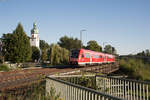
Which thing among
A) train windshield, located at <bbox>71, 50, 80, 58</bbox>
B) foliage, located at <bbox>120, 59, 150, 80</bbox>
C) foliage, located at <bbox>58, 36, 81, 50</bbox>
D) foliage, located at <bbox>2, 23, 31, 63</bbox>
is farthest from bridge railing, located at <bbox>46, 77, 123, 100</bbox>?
foliage, located at <bbox>58, 36, 81, 50</bbox>

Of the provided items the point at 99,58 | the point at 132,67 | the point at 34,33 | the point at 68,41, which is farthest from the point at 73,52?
the point at 34,33

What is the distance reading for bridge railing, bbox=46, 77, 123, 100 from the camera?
3.54m

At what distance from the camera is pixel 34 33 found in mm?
108500

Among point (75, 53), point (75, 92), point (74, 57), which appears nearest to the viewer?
point (75, 92)

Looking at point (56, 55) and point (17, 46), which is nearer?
point (17, 46)

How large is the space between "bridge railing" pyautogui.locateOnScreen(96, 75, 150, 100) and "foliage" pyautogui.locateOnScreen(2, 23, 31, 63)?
79.5ft

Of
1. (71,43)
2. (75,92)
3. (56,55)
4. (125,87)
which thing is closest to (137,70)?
(56,55)

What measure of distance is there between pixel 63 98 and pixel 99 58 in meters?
27.9

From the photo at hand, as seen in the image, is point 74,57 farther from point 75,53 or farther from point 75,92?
point 75,92

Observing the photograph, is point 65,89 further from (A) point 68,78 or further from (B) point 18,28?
(B) point 18,28

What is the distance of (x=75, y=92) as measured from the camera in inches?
169

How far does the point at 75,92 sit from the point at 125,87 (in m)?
2.54

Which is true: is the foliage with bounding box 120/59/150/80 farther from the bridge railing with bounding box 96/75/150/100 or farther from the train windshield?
the bridge railing with bounding box 96/75/150/100

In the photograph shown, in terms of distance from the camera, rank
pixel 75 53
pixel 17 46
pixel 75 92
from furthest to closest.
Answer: pixel 17 46
pixel 75 53
pixel 75 92
